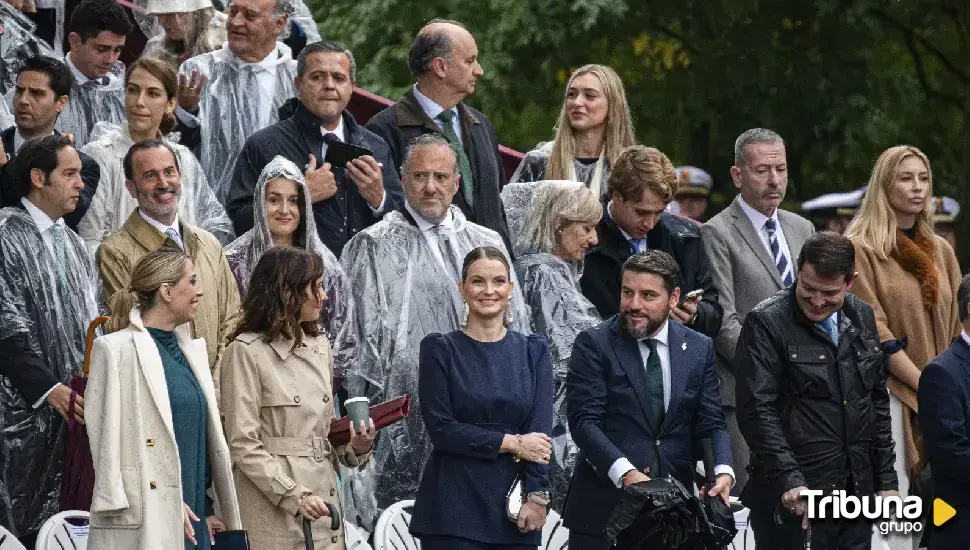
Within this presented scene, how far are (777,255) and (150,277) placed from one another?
3.67 meters

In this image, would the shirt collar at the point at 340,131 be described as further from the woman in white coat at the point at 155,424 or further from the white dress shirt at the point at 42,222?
the woman in white coat at the point at 155,424

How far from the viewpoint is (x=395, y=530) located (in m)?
8.48

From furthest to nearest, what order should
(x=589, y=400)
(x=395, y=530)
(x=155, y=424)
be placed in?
(x=395, y=530) → (x=589, y=400) → (x=155, y=424)

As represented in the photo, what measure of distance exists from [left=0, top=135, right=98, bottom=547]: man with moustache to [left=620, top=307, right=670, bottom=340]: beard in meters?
2.34

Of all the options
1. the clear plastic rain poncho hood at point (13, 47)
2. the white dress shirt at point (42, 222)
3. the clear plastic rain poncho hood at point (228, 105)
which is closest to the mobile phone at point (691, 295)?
the clear plastic rain poncho hood at point (228, 105)

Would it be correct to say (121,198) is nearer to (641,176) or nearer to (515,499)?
(641,176)

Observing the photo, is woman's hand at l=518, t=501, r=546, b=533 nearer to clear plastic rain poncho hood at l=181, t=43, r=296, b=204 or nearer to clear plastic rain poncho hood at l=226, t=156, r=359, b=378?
clear plastic rain poncho hood at l=226, t=156, r=359, b=378

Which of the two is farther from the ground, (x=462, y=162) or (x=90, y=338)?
(x=462, y=162)

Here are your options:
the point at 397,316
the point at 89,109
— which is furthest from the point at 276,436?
the point at 89,109

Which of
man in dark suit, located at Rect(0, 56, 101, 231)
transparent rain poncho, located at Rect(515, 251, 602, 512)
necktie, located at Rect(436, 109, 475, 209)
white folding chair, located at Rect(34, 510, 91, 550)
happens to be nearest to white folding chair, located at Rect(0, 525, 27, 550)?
white folding chair, located at Rect(34, 510, 91, 550)

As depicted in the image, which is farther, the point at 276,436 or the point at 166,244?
the point at 166,244

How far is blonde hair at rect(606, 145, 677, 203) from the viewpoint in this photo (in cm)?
948

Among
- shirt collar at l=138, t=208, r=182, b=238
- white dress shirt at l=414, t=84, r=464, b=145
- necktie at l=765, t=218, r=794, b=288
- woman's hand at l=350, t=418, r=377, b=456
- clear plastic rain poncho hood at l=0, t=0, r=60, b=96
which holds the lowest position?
woman's hand at l=350, t=418, r=377, b=456

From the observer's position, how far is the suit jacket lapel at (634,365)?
8023 mm
